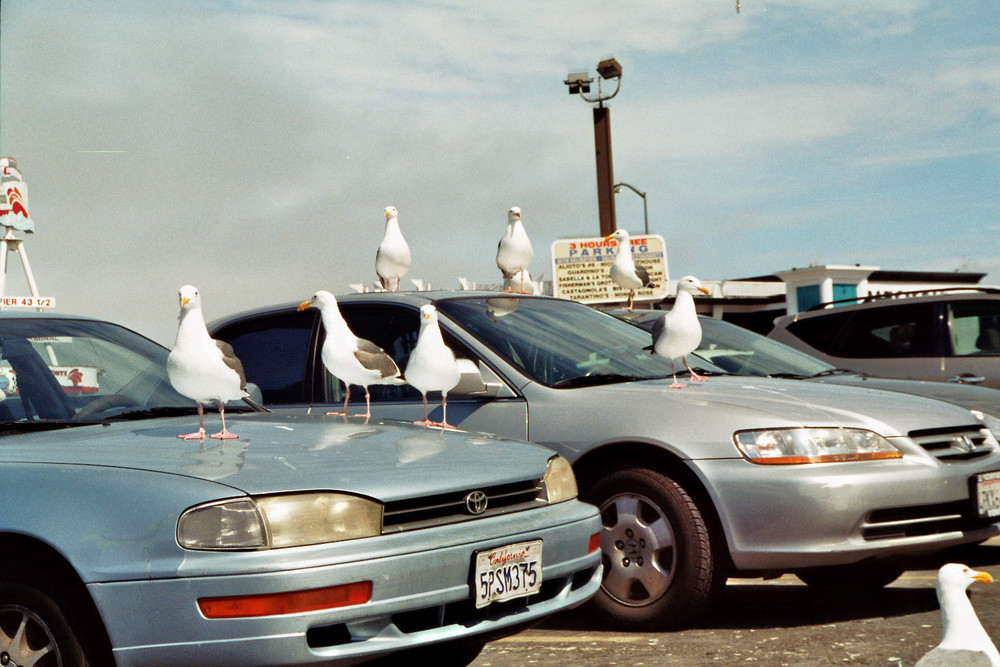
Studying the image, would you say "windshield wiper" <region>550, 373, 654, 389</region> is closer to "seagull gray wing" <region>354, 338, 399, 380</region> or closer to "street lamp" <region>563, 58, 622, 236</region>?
"seagull gray wing" <region>354, 338, 399, 380</region>

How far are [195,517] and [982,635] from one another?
2120 millimetres

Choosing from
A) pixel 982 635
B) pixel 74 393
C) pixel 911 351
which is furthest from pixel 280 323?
pixel 911 351

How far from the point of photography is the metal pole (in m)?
18.5

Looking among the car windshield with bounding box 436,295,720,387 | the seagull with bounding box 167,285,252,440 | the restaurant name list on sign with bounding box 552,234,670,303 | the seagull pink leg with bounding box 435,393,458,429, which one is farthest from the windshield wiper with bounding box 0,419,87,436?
the restaurant name list on sign with bounding box 552,234,670,303

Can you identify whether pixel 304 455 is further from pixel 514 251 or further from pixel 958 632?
pixel 514 251

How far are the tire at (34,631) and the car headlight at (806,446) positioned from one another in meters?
2.72

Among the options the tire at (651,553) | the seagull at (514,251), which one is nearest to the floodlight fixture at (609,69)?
the seagull at (514,251)

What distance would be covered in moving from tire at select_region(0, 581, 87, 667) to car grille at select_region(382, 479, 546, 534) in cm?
92

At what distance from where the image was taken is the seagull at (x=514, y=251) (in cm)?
810

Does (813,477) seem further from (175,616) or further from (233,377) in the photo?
(175,616)

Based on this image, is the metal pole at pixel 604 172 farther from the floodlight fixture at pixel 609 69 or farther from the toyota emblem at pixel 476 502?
the toyota emblem at pixel 476 502

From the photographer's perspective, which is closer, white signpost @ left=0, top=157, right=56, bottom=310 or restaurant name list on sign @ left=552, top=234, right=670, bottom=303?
restaurant name list on sign @ left=552, top=234, right=670, bottom=303

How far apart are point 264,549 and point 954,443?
132 inches

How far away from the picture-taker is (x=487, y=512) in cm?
369
